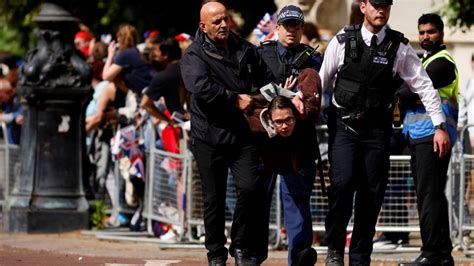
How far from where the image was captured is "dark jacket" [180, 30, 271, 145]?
1108 cm

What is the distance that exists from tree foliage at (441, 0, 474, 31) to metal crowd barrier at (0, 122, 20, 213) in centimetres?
495

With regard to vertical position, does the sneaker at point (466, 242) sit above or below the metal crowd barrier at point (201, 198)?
below

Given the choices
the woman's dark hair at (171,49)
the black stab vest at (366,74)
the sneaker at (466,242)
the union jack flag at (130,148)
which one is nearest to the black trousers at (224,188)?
the black stab vest at (366,74)

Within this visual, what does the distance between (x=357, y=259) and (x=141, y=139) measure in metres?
4.79

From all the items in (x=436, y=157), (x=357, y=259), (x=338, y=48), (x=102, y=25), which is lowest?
(x=357, y=259)

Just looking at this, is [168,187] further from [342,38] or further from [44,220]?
[342,38]

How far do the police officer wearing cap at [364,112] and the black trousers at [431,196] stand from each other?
49cm

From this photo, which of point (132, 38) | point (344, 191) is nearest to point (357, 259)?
point (344, 191)

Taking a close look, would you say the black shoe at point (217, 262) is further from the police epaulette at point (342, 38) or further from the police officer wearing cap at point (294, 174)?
the police epaulette at point (342, 38)

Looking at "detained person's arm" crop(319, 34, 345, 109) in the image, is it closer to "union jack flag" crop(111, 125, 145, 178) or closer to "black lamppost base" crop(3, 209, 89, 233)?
"union jack flag" crop(111, 125, 145, 178)

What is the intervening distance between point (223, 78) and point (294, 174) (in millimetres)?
898

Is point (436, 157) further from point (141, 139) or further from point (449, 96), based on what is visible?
point (141, 139)

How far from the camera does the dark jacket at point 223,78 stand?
36.3 ft

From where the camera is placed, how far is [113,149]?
15.9m
